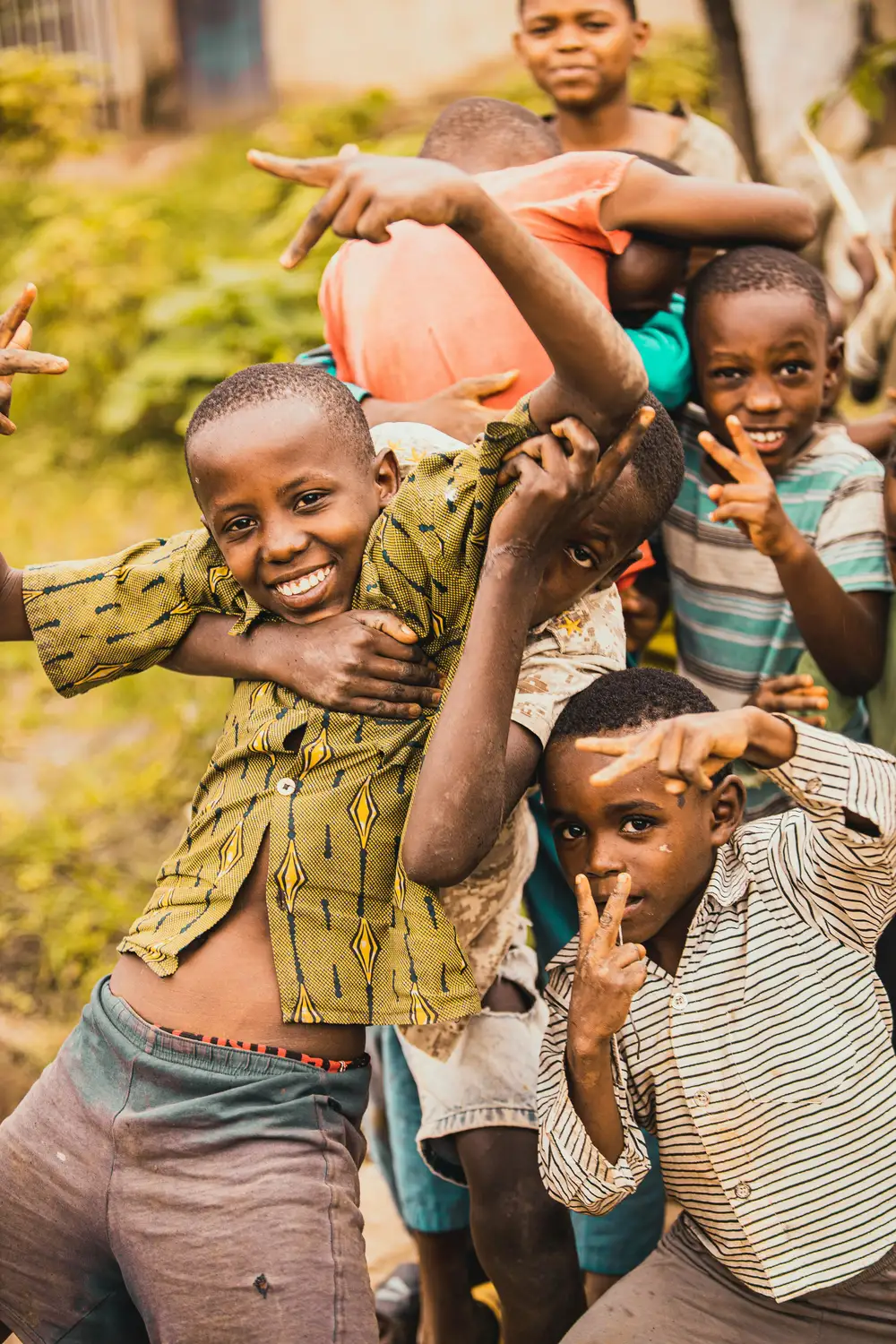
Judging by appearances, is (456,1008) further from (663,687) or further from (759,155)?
(759,155)

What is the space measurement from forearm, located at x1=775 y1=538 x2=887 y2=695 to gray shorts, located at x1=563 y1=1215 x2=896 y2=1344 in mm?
1027

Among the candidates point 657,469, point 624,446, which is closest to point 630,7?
point 657,469

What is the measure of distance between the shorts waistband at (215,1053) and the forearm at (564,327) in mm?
930

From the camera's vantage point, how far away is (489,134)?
276cm

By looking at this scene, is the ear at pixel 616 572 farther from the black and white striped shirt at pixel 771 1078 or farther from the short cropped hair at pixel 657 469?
the black and white striped shirt at pixel 771 1078

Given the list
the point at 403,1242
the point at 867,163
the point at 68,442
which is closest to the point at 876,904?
the point at 403,1242

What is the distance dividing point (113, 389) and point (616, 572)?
5309 millimetres

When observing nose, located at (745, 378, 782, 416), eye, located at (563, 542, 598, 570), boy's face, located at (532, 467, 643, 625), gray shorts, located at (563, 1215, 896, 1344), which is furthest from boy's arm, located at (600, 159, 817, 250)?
gray shorts, located at (563, 1215, 896, 1344)

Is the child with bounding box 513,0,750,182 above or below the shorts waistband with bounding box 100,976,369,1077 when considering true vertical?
above

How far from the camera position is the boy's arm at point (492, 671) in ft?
6.22

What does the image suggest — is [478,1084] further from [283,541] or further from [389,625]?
[283,541]

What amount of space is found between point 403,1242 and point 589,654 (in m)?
1.78

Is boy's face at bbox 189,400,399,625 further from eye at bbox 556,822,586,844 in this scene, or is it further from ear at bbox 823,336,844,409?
ear at bbox 823,336,844,409

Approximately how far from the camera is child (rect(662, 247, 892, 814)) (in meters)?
2.71
